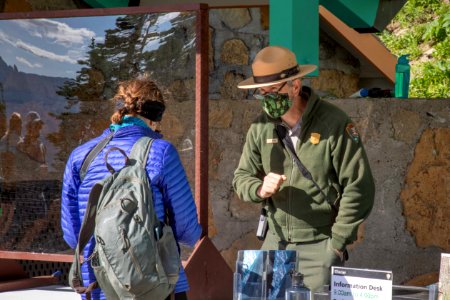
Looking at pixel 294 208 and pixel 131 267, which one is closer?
pixel 131 267

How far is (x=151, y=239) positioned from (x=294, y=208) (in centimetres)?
97

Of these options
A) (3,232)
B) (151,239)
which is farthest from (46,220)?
(151,239)

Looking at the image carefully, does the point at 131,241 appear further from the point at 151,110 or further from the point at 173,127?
the point at 173,127

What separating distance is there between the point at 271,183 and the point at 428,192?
1761 mm

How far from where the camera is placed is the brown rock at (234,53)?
7.41 meters

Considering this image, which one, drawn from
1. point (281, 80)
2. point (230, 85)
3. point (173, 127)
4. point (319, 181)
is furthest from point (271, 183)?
point (230, 85)

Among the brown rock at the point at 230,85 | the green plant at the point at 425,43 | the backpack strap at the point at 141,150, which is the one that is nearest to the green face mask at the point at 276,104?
the backpack strap at the point at 141,150

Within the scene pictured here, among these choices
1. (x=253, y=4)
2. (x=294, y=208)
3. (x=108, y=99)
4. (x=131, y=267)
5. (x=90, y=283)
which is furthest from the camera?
(x=253, y=4)

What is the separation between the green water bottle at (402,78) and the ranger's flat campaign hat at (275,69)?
1895mm

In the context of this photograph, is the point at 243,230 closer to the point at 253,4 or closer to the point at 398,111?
the point at 398,111

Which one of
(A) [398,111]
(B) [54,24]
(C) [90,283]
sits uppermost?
(B) [54,24]

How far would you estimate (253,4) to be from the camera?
7281mm

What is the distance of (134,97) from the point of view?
4.06 metres

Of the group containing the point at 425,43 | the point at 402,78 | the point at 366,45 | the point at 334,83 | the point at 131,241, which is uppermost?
the point at 425,43
